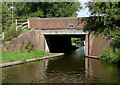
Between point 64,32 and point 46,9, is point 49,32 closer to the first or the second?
point 64,32

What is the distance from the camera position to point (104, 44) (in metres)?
20.4

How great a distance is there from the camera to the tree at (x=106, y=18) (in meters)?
19.3

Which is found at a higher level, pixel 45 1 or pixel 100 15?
pixel 45 1

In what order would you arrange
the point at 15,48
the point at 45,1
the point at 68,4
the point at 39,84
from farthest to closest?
the point at 68,4 < the point at 45,1 < the point at 15,48 < the point at 39,84

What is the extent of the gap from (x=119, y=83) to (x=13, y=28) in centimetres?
1693

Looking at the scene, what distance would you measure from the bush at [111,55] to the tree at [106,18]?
76 centimetres

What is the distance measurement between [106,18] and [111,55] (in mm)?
5274

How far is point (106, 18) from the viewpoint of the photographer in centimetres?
2036

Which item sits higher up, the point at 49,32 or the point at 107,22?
the point at 107,22

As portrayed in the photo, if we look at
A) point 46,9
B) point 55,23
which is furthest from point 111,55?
point 46,9

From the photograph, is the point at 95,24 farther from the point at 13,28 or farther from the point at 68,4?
the point at 68,4

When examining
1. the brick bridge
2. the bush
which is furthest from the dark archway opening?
the bush

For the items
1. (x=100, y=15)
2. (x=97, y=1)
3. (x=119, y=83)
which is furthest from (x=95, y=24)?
(x=119, y=83)

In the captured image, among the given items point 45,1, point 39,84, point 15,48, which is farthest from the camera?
point 45,1
